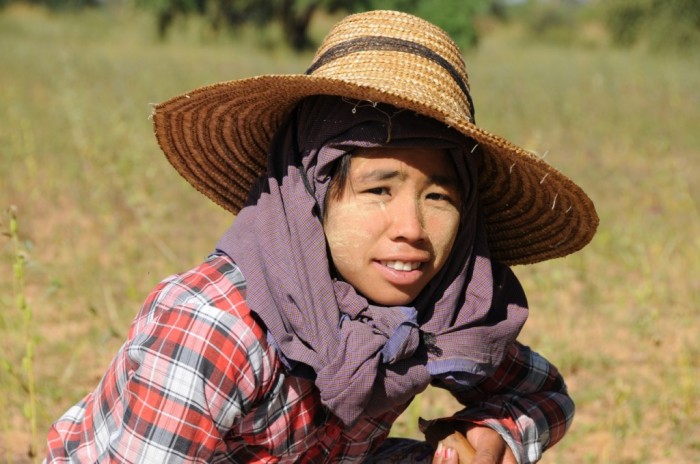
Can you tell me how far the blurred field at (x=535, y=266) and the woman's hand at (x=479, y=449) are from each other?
1035 millimetres

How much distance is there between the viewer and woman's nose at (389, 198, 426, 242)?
1.63 meters

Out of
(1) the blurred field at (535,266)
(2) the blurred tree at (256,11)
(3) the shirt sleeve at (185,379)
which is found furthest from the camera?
(2) the blurred tree at (256,11)

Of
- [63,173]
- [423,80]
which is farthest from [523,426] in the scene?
[63,173]

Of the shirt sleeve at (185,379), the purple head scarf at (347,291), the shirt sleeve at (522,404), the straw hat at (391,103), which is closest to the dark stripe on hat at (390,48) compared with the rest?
the straw hat at (391,103)

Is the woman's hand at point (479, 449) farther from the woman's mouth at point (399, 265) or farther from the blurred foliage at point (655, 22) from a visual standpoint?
the blurred foliage at point (655, 22)

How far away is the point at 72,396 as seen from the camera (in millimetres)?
3330

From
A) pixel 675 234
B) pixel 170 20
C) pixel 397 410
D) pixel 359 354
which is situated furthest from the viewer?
pixel 170 20

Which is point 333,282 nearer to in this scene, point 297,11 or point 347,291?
point 347,291

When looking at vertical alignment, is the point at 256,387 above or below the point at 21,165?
above

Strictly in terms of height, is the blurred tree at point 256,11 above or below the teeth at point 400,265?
above

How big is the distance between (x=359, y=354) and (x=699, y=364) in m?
2.58

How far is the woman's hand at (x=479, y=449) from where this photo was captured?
1893 millimetres

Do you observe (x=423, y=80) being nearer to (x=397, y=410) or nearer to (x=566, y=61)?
(x=397, y=410)

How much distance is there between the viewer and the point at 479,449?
1913mm
